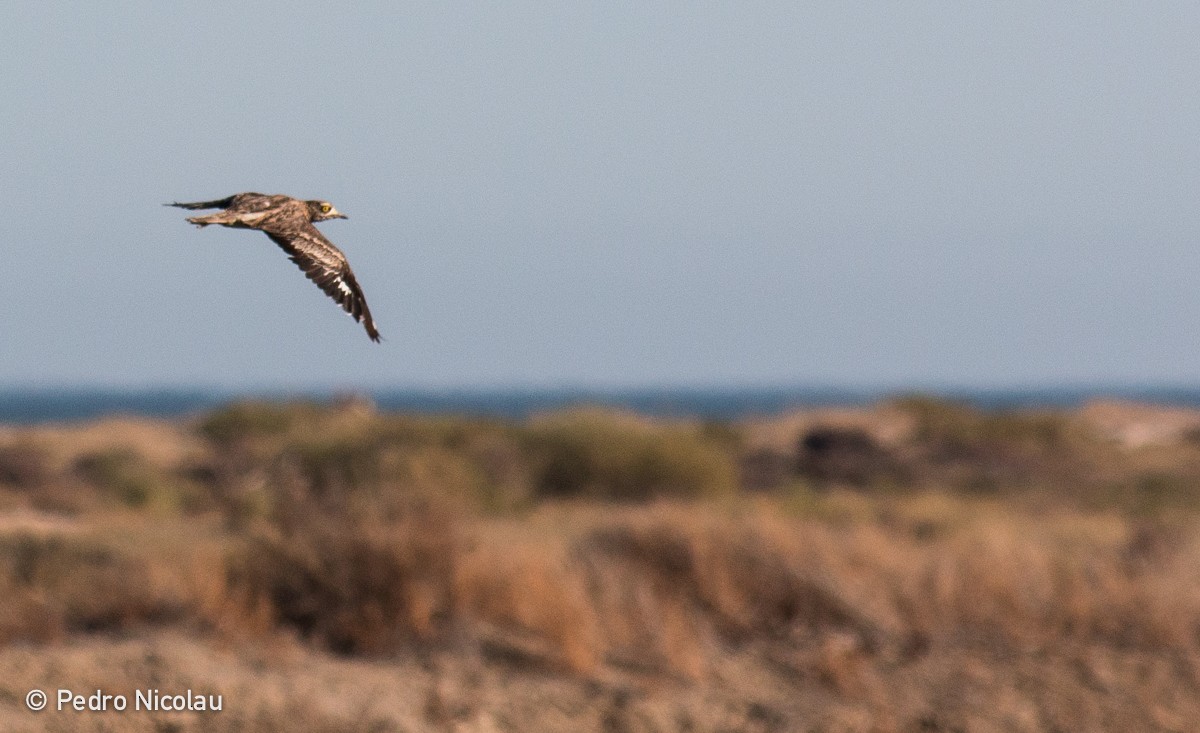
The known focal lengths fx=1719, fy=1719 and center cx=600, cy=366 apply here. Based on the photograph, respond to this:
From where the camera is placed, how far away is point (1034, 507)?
25.4 m

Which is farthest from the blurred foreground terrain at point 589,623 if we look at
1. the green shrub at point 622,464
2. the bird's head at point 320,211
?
the green shrub at point 622,464

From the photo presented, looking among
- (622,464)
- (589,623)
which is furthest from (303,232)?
(622,464)

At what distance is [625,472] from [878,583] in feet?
43.5

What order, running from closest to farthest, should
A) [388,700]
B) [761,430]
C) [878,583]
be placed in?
[388,700] < [878,583] < [761,430]

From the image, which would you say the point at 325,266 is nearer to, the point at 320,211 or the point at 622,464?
the point at 320,211

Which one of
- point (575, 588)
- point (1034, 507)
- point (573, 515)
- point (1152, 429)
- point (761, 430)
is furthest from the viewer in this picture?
point (1152, 429)

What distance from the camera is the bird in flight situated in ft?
11.8

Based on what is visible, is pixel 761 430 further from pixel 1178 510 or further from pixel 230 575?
pixel 230 575

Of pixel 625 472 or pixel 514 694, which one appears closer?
pixel 514 694

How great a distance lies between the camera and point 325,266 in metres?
3.86

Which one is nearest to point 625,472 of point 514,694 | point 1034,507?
point 1034,507

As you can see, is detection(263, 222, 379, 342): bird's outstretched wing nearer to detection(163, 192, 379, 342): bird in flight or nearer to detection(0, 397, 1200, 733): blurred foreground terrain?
detection(163, 192, 379, 342): bird in flight

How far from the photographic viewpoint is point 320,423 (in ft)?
105

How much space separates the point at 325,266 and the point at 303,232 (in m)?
0.12
